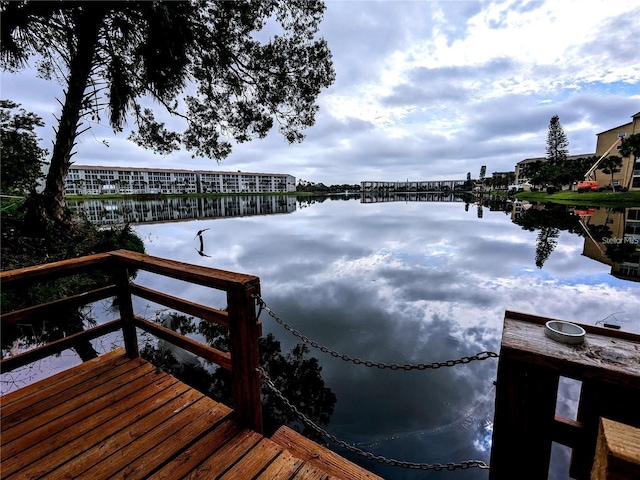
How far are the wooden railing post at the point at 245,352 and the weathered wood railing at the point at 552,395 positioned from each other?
1.69m

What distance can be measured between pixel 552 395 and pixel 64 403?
396 cm

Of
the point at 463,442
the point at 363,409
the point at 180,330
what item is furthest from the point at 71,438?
the point at 180,330

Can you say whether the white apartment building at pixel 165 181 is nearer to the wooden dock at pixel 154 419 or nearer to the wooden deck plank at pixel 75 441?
the wooden dock at pixel 154 419

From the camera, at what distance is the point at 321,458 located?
2246 mm

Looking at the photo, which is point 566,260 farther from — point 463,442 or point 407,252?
point 463,442

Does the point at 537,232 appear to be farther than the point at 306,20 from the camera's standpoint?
Yes

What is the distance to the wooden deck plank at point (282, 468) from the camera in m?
1.94

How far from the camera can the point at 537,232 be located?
21500 millimetres

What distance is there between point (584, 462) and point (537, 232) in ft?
83.8

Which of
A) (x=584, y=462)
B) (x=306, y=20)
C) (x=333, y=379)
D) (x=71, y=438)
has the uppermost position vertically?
(x=306, y=20)

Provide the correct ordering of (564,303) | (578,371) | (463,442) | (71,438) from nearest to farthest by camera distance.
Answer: (578,371), (71,438), (463,442), (564,303)

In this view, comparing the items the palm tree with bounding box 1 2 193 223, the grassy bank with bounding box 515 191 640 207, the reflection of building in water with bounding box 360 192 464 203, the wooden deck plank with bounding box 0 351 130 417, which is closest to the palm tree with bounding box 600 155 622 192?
the grassy bank with bounding box 515 191 640 207

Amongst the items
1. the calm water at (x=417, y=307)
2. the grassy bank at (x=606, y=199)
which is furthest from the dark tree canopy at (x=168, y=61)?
the grassy bank at (x=606, y=199)

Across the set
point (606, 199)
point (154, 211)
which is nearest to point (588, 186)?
point (606, 199)
